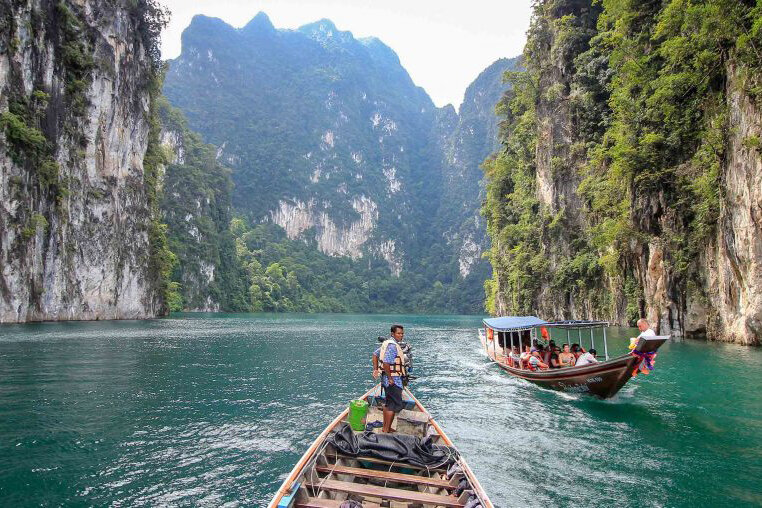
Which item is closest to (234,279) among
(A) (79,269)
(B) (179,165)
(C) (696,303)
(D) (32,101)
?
(B) (179,165)

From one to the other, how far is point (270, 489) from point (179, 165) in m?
111

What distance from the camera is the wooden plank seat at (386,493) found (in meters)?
5.84

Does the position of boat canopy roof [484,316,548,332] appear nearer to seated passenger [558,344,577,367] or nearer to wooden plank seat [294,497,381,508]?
seated passenger [558,344,577,367]

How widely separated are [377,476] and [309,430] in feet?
16.3

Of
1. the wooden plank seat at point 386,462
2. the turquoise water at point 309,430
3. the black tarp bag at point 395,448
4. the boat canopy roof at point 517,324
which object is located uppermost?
the boat canopy roof at point 517,324

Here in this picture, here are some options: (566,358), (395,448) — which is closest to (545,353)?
(566,358)

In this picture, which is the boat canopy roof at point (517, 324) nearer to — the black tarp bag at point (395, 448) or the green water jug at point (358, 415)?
the green water jug at point (358, 415)

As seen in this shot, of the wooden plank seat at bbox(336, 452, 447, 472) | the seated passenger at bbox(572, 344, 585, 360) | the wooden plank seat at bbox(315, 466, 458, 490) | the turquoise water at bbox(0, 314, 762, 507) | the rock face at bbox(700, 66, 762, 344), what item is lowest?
the turquoise water at bbox(0, 314, 762, 507)

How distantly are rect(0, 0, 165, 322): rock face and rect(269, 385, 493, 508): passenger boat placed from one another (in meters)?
40.5

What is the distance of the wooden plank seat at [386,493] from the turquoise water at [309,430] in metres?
1.83

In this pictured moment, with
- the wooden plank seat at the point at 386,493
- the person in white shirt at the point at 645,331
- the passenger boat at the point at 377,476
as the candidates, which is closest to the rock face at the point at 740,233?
the person in white shirt at the point at 645,331

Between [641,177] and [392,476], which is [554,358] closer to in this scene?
[392,476]

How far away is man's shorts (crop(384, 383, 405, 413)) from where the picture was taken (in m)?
9.00

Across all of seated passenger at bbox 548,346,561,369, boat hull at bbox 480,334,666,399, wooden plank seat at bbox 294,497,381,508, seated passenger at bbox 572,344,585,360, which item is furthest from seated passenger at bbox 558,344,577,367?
wooden plank seat at bbox 294,497,381,508
